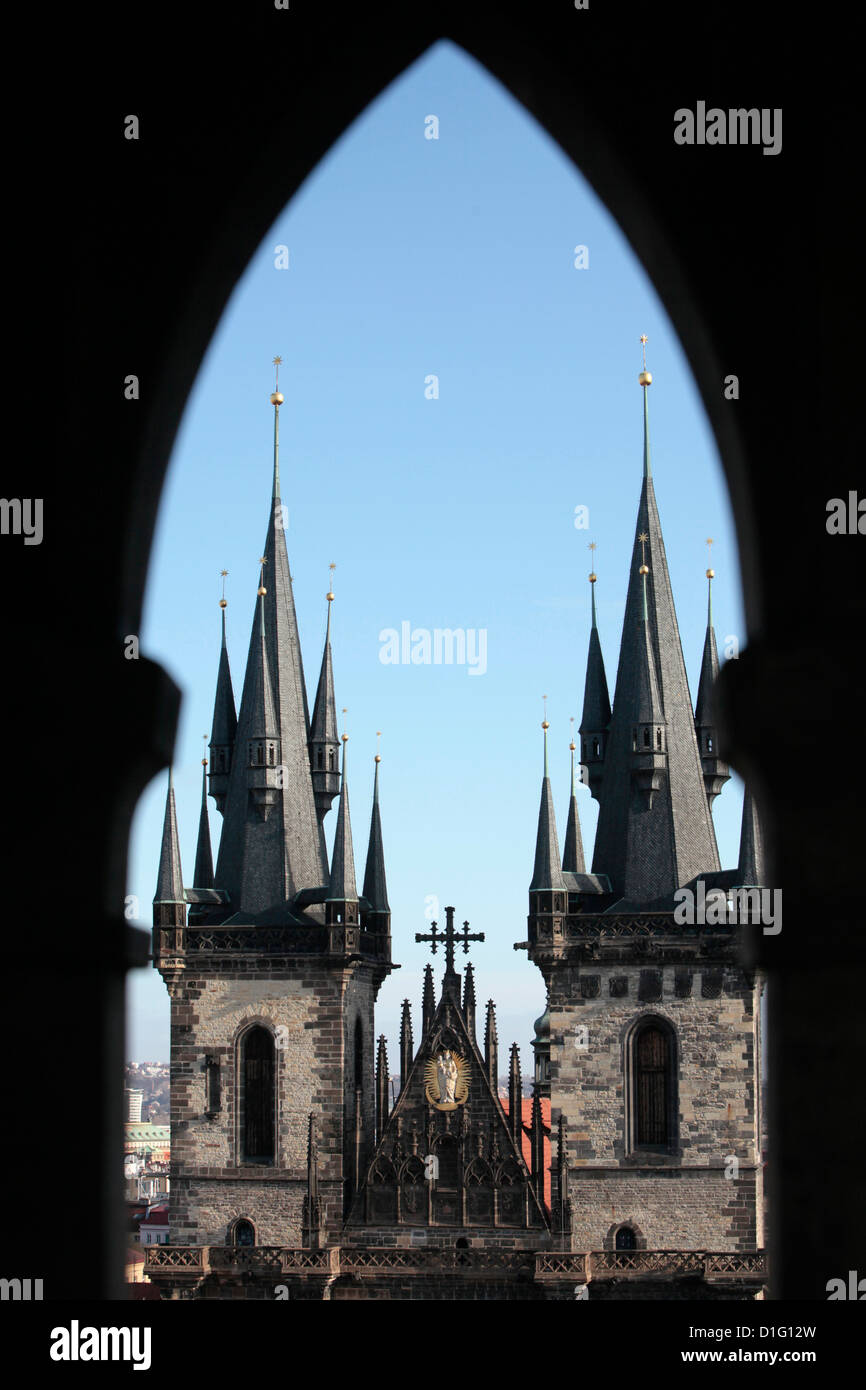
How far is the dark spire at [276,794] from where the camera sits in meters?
47.9

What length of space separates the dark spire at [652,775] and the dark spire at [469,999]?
3.24 meters

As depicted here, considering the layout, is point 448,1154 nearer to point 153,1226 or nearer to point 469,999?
point 469,999

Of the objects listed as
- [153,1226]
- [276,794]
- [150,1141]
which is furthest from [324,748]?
[150,1141]

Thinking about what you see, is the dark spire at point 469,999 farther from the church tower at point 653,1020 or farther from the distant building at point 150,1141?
the distant building at point 150,1141

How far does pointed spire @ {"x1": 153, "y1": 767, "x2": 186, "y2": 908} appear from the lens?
4769 cm

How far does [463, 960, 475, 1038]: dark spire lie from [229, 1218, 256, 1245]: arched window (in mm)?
5454

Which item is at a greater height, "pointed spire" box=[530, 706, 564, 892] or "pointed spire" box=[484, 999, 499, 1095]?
"pointed spire" box=[530, 706, 564, 892]

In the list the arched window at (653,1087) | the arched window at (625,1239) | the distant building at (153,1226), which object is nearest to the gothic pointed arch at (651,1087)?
the arched window at (653,1087)

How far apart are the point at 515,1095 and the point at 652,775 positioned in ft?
22.2

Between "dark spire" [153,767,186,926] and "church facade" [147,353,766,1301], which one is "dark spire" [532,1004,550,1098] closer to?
"church facade" [147,353,766,1301]

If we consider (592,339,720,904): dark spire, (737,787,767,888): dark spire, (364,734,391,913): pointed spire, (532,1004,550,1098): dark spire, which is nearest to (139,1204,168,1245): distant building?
(532,1004,550,1098): dark spire

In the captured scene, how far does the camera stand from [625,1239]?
45.9 meters
